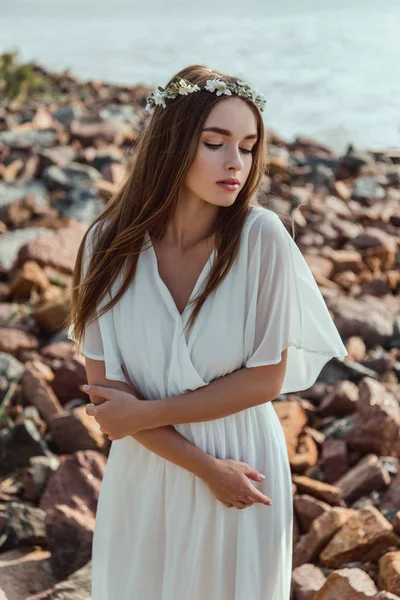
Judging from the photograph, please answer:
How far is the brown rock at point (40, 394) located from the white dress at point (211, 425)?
2.04 meters

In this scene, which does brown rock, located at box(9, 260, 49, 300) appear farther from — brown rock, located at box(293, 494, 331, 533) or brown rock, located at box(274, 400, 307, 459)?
brown rock, located at box(293, 494, 331, 533)

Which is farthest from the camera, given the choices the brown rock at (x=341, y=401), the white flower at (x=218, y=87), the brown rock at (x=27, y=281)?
the brown rock at (x=27, y=281)

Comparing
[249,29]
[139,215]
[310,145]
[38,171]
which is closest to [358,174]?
[310,145]

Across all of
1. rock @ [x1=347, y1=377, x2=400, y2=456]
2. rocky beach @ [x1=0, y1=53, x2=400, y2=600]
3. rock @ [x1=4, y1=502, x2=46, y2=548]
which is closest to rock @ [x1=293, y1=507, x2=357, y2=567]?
rocky beach @ [x1=0, y1=53, x2=400, y2=600]

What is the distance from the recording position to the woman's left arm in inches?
87.7

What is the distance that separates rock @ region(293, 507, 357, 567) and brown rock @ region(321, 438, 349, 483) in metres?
0.63

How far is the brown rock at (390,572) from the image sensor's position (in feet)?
9.66

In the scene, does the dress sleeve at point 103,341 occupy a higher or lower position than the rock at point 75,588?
higher

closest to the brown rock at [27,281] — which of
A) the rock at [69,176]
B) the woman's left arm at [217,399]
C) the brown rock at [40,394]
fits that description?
the brown rock at [40,394]

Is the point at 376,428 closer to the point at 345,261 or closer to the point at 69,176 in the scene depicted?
the point at 345,261

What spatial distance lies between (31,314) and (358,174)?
18.7 ft

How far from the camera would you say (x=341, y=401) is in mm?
4461

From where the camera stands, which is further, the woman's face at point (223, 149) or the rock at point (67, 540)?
the rock at point (67, 540)

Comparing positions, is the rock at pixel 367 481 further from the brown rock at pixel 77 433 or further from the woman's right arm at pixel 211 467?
the woman's right arm at pixel 211 467
